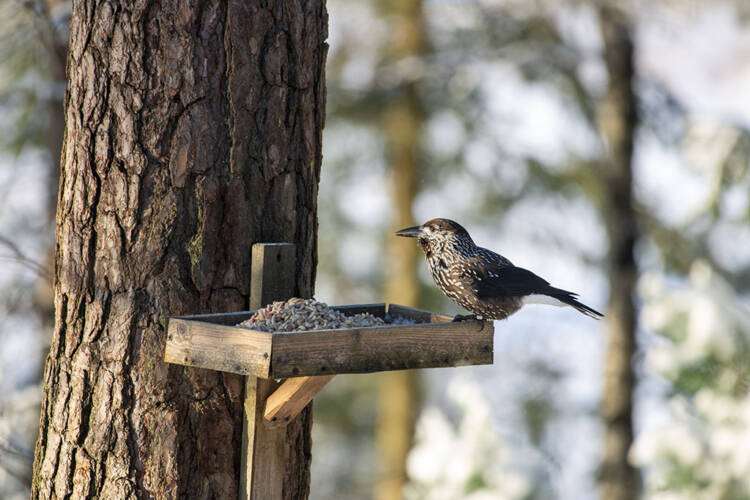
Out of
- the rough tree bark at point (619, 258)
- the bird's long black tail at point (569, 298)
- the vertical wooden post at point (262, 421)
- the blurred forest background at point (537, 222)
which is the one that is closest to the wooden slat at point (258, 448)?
the vertical wooden post at point (262, 421)

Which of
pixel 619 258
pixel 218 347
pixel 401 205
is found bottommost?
pixel 218 347

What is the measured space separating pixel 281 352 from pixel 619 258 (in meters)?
6.04

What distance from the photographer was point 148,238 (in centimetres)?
264

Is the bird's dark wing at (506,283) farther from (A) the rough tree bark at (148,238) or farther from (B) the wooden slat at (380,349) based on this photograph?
(A) the rough tree bark at (148,238)

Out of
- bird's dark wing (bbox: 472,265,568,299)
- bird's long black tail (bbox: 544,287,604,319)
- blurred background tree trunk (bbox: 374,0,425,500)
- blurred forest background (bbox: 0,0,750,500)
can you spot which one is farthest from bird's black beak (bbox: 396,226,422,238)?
blurred background tree trunk (bbox: 374,0,425,500)

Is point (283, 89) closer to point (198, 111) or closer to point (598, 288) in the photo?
point (198, 111)

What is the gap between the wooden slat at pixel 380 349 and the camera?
2270 millimetres

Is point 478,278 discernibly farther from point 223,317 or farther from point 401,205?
point 401,205

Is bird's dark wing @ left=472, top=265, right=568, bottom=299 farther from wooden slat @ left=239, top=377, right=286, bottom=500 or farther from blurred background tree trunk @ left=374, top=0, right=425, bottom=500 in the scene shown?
blurred background tree trunk @ left=374, top=0, right=425, bottom=500

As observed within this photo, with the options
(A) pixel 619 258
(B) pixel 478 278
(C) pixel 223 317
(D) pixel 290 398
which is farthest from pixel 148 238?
(A) pixel 619 258

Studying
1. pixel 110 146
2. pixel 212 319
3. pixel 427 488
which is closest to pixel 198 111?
pixel 110 146

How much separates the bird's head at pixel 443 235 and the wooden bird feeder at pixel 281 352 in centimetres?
40

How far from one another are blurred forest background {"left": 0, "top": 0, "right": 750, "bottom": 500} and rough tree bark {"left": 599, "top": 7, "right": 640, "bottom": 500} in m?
0.02

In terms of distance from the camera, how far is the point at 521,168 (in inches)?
380
